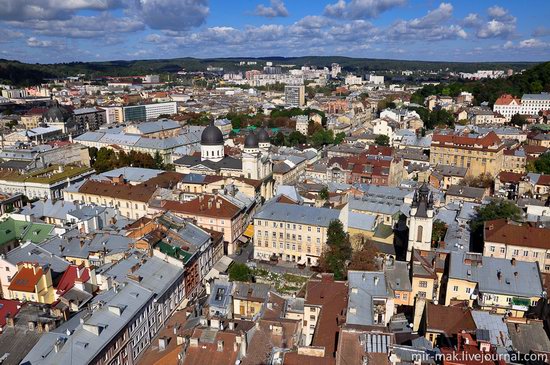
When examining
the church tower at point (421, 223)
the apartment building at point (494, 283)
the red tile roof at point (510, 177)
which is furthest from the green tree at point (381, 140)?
the apartment building at point (494, 283)

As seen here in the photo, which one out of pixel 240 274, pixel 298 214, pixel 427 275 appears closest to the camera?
pixel 427 275

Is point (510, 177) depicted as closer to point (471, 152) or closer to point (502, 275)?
point (471, 152)

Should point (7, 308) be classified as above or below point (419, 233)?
below

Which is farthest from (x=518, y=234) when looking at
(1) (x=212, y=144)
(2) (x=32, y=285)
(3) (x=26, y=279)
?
(1) (x=212, y=144)

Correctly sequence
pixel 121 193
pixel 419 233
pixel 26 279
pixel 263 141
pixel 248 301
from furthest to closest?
pixel 263 141 → pixel 121 193 → pixel 419 233 → pixel 26 279 → pixel 248 301

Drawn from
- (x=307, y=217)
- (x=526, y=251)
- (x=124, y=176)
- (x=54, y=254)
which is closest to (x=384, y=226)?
(x=307, y=217)

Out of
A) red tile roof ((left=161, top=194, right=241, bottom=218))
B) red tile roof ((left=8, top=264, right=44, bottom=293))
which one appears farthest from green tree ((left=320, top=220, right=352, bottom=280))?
red tile roof ((left=8, top=264, right=44, bottom=293))
